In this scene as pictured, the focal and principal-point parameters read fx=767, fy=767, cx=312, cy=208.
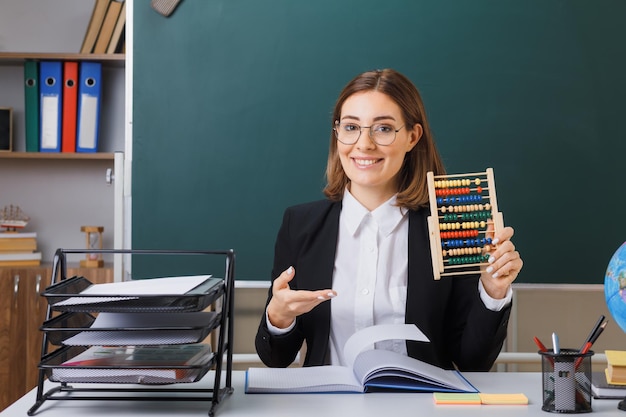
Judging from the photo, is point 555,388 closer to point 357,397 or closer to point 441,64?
point 357,397

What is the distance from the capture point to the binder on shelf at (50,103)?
3324 millimetres

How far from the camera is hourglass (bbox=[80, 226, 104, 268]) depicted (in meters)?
3.23

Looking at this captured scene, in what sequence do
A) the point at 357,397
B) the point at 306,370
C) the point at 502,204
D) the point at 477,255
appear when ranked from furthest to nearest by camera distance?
the point at 502,204
the point at 477,255
the point at 306,370
the point at 357,397

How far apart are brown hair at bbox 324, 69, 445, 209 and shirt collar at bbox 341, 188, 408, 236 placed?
26mm

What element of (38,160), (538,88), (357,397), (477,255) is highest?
(538,88)

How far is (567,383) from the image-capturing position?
1307mm

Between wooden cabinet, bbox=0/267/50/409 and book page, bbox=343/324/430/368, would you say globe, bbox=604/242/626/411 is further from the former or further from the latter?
wooden cabinet, bbox=0/267/50/409

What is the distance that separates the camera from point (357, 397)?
A: 1394 mm

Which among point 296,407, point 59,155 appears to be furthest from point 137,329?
point 59,155

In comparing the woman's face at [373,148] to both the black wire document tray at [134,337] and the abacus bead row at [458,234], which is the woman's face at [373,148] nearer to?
the abacus bead row at [458,234]

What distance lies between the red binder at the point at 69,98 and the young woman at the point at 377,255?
5.11 feet

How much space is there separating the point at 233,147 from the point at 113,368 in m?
1.73

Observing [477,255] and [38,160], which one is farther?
[38,160]

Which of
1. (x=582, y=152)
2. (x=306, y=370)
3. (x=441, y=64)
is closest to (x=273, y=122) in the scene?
(x=441, y=64)
